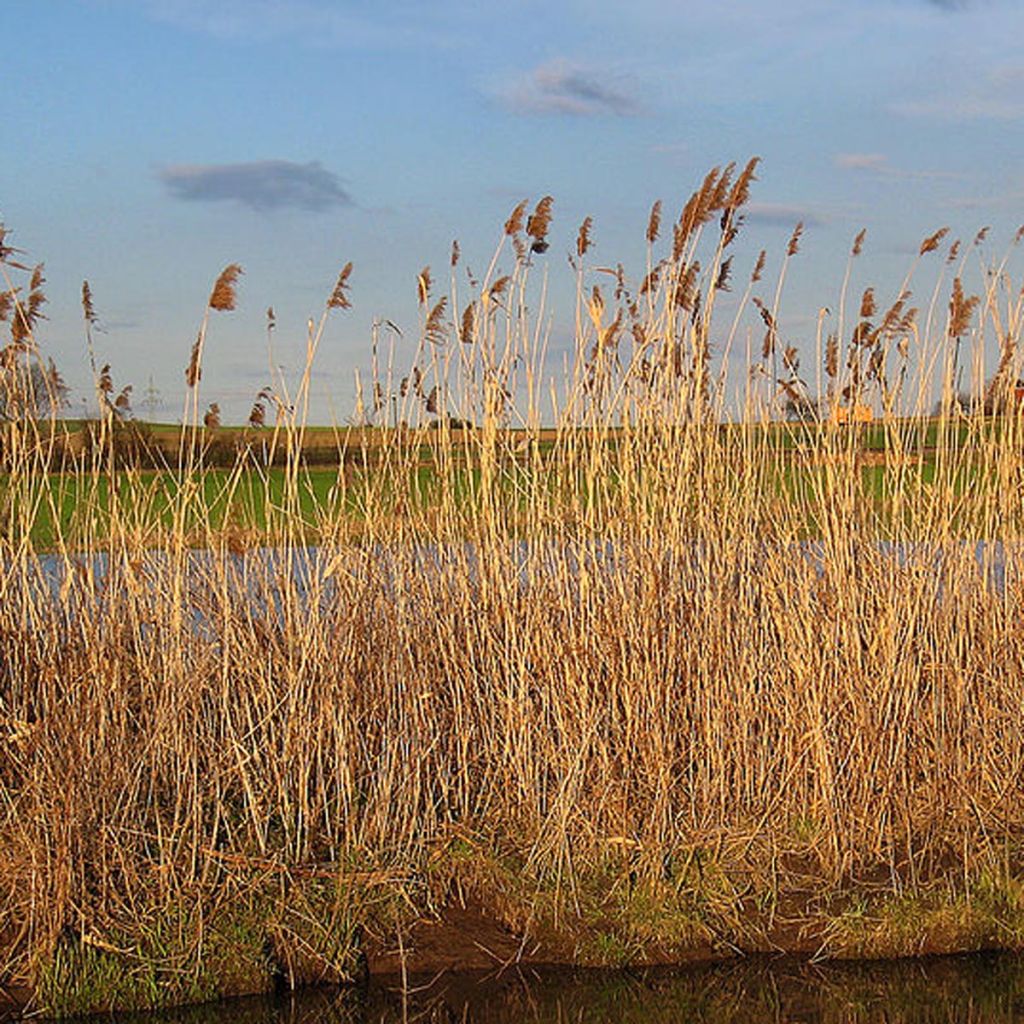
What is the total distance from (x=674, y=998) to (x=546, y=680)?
92cm

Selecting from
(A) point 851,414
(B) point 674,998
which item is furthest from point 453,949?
(A) point 851,414

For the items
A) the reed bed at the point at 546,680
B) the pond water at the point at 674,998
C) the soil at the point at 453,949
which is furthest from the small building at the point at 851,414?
the soil at the point at 453,949

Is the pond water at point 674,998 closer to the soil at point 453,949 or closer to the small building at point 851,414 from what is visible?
the soil at point 453,949

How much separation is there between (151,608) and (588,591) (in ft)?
4.18

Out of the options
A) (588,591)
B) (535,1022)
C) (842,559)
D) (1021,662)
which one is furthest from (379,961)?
(1021,662)

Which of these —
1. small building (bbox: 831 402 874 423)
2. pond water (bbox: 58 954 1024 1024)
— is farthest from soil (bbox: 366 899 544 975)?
small building (bbox: 831 402 874 423)

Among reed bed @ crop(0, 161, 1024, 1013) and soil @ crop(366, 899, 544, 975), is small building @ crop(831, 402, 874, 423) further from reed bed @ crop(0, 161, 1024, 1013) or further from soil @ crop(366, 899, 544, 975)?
soil @ crop(366, 899, 544, 975)

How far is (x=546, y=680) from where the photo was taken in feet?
14.0

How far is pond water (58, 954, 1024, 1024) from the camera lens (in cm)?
388

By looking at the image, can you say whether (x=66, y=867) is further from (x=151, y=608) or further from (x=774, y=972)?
(x=774, y=972)

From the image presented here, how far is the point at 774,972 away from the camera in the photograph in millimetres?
4121

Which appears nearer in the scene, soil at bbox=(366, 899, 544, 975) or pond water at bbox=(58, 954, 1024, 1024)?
pond water at bbox=(58, 954, 1024, 1024)

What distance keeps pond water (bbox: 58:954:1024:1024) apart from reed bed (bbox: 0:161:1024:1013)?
0.25 ft

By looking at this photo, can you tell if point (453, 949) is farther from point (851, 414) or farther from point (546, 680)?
point (851, 414)
